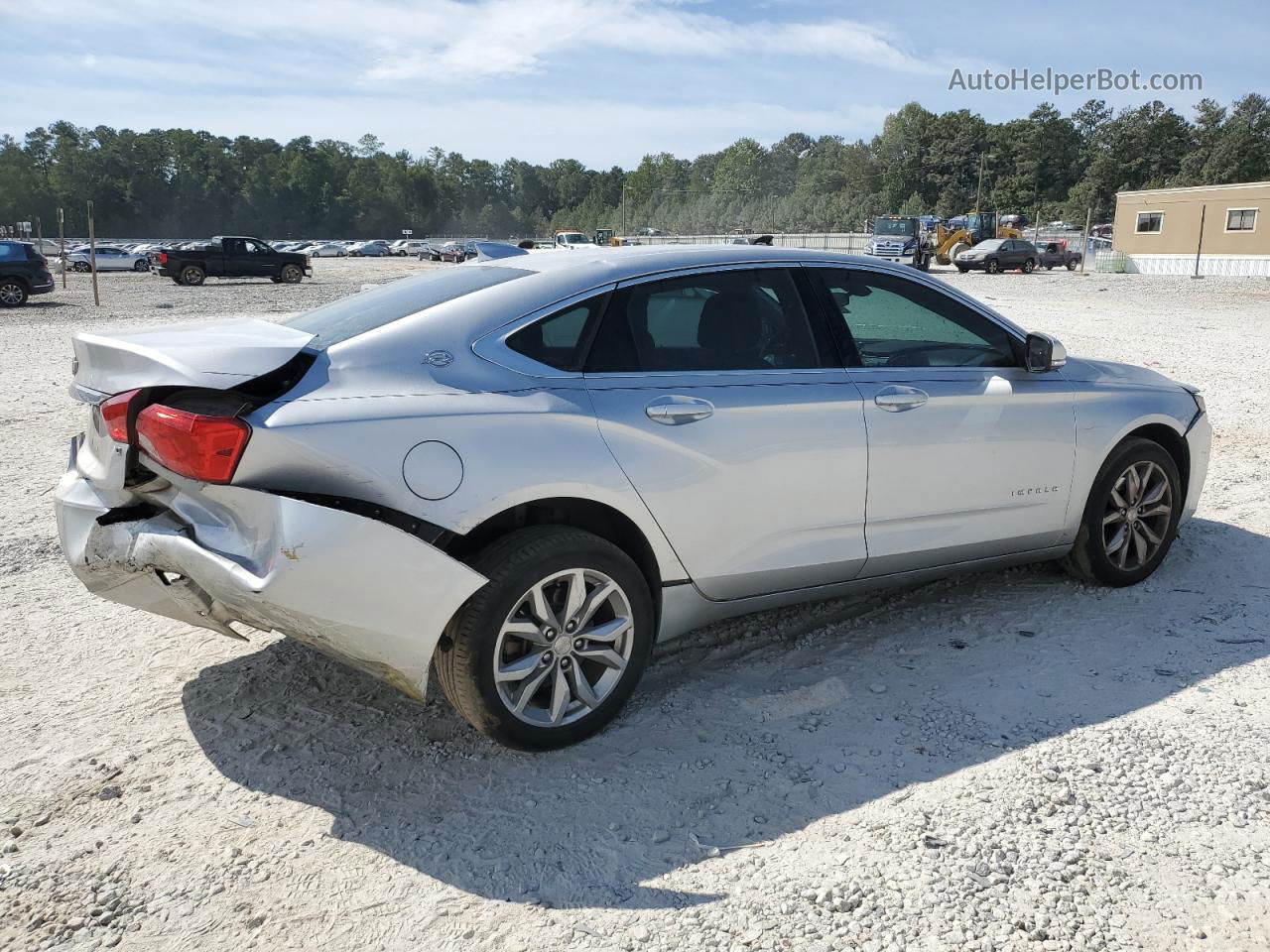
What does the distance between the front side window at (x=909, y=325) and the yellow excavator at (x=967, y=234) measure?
48.8 m

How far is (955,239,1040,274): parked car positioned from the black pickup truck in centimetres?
2780

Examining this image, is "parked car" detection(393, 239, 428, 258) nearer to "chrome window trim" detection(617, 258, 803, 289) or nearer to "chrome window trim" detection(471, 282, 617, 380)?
"chrome window trim" detection(617, 258, 803, 289)

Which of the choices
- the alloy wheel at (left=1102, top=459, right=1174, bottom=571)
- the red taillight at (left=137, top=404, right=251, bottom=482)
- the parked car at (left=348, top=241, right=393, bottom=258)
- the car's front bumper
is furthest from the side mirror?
the parked car at (left=348, top=241, right=393, bottom=258)

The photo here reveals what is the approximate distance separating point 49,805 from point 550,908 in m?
1.59

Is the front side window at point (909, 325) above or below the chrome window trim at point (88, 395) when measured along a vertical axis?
above

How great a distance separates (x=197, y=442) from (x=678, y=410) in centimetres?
149

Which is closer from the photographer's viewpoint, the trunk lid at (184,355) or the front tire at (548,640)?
the trunk lid at (184,355)

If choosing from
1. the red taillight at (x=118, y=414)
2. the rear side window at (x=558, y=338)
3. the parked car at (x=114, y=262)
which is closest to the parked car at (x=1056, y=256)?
the parked car at (x=114, y=262)

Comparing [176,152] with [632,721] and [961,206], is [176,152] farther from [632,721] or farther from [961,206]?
[632,721]

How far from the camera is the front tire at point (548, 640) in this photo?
10.1 feet

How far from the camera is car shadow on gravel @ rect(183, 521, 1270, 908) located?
292 cm

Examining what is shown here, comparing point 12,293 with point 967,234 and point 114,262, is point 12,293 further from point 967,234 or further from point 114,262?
point 967,234

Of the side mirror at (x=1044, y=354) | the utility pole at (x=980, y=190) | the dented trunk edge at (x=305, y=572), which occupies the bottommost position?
the dented trunk edge at (x=305, y=572)

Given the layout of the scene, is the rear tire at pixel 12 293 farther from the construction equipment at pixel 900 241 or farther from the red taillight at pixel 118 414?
the construction equipment at pixel 900 241
